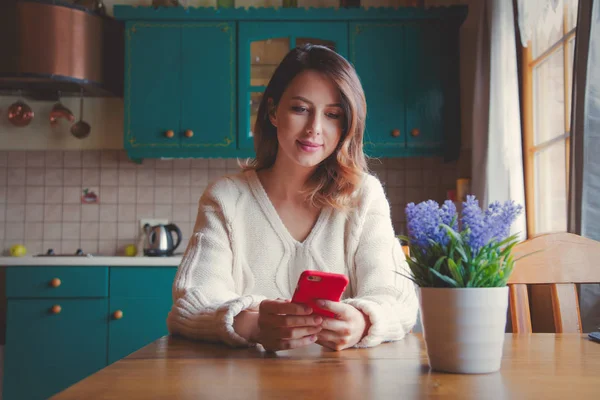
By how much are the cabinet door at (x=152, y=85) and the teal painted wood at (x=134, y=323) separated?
81 centimetres

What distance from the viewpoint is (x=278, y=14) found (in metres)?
3.24

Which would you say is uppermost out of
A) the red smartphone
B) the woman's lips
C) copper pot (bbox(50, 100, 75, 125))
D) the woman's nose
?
copper pot (bbox(50, 100, 75, 125))

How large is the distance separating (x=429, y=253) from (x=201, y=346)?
1.49ft

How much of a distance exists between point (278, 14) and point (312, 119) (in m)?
2.05

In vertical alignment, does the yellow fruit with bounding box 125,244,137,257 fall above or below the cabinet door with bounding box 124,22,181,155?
below

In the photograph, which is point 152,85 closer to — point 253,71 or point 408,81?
point 253,71

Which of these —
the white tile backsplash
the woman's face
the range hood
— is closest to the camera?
the woman's face

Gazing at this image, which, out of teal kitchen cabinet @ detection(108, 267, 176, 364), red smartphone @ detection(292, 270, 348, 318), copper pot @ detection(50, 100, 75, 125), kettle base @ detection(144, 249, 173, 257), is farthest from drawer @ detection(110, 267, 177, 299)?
red smartphone @ detection(292, 270, 348, 318)

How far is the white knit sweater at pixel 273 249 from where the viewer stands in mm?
1270

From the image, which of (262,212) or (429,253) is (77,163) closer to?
(262,212)

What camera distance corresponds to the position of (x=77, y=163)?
11.7ft

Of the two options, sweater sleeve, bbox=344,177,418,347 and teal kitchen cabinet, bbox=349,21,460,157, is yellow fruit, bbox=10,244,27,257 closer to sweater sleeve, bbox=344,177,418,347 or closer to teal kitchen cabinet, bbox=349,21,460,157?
teal kitchen cabinet, bbox=349,21,460,157

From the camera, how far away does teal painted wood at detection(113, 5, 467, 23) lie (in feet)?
10.6

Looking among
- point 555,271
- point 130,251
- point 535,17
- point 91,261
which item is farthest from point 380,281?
point 130,251
